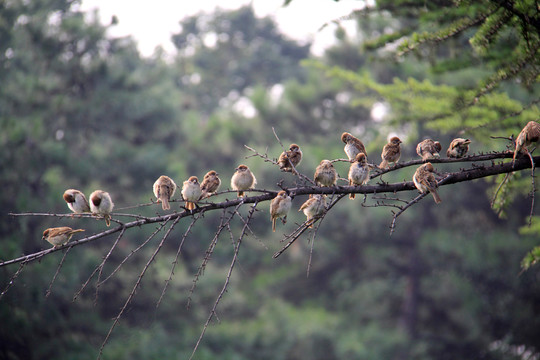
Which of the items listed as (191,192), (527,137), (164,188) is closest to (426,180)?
(527,137)

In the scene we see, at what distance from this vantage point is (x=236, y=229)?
1684cm

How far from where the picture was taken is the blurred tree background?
1222 cm

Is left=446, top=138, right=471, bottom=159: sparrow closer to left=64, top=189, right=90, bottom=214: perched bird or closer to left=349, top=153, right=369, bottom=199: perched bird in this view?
left=349, top=153, right=369, bottom=199: perched bird

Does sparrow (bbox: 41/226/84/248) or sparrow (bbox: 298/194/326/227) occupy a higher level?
sparrow (bbox: 41/226/84/248)

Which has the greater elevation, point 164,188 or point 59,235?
point 164,188

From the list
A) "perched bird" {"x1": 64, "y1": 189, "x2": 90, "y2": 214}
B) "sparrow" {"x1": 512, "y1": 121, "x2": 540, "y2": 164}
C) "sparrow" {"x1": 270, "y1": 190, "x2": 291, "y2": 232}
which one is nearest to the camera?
"sparrow" {"x1": 512, "y1": 121, "x2": 540, "y2": 164}

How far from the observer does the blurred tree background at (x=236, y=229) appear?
481 inches

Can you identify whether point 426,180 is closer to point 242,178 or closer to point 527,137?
point 527,137

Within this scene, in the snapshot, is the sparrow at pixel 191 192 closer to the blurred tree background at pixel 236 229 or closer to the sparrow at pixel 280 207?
the sparrow at pixel 280 207

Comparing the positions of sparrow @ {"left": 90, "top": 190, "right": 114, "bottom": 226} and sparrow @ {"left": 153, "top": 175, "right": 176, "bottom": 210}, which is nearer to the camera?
sparrow @ {"left": 90, "top": 190, "right": 114, "bottom": 226}

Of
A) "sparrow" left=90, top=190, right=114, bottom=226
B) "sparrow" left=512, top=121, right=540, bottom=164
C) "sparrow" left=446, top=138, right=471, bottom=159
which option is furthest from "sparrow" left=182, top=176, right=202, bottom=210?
"sparrow" left=512, top=121, right=540, bottom=164

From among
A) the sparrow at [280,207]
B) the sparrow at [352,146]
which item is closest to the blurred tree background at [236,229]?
the sparrow at [352,146]

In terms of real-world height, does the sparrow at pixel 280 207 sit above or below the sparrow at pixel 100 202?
below

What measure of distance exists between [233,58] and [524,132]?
31030 millimetres
